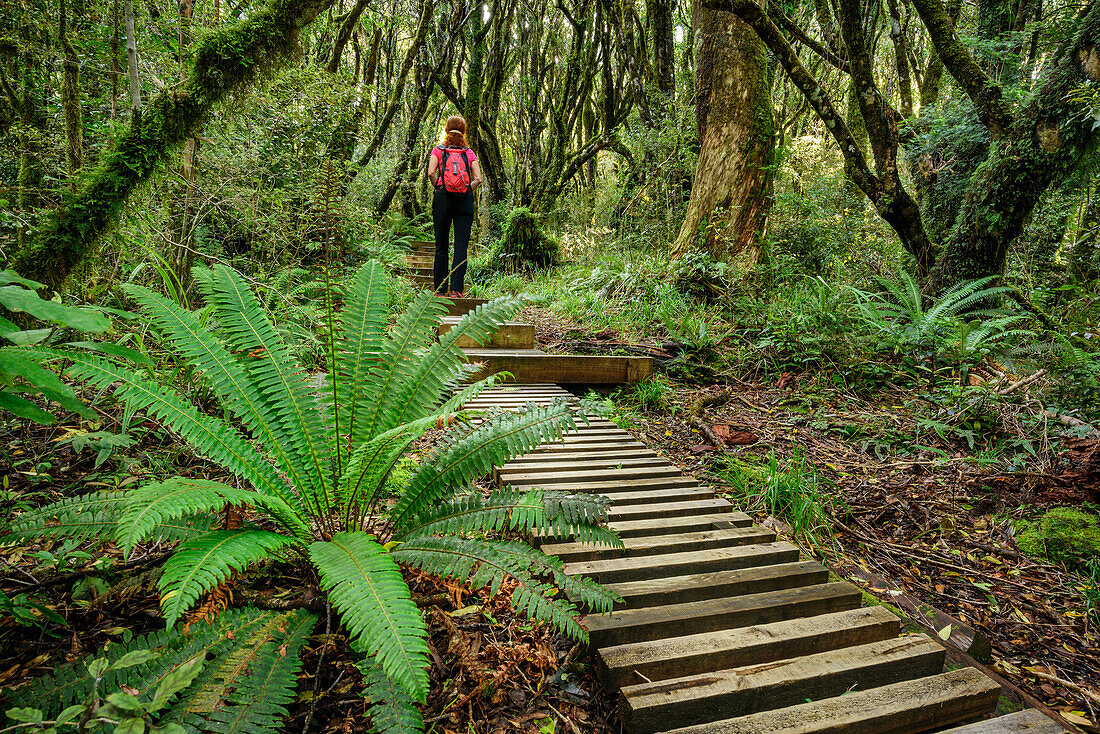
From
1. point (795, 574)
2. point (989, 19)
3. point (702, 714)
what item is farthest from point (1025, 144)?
point (702, 714)

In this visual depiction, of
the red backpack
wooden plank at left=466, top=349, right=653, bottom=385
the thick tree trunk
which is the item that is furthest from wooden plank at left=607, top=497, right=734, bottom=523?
the red backpack

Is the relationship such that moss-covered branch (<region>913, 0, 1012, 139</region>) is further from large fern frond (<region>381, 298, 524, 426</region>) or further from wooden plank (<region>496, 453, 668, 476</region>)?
large fern frond (<region>381, 298, 524, 426</region>)

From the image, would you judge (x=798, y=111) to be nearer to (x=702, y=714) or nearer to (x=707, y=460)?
(x=707, y=460)

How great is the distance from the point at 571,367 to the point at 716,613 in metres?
2.41

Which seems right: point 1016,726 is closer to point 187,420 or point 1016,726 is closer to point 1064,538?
point 1064,538

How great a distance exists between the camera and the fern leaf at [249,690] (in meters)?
0.91

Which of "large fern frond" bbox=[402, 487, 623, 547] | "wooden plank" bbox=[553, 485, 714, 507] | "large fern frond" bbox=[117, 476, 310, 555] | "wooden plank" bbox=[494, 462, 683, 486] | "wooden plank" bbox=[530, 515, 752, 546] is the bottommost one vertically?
"wooden plank" bbox=[530, 515, 752, 546]

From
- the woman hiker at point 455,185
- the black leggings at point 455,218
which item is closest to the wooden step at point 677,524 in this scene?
the woman hiker at point 455,185

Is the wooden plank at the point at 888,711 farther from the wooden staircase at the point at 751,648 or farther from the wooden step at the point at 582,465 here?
the wooden step at the point at 582,465

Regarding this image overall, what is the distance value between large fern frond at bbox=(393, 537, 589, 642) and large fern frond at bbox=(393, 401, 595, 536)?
163 mm

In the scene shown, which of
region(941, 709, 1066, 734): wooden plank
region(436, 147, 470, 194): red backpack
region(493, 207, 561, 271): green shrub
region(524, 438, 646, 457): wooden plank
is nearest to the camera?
region(941, 709, 1066, 734): wooden plank

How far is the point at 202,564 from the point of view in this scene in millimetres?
927

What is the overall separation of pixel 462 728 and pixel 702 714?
554 millimetres

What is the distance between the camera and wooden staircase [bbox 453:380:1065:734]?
1.18 meters
